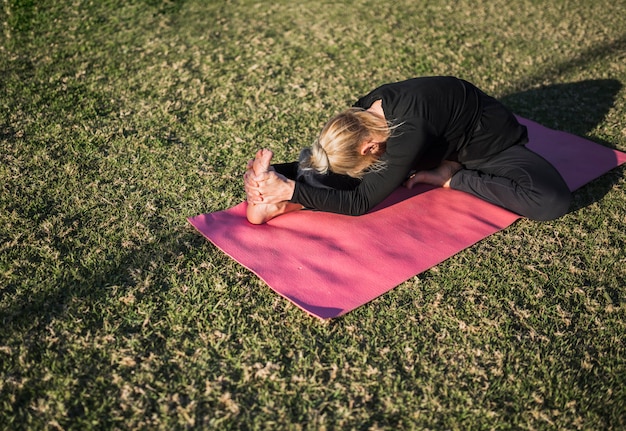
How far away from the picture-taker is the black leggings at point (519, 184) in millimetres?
3320

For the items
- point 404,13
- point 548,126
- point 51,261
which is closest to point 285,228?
point 51,261

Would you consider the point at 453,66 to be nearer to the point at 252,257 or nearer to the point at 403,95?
the point at 403,95

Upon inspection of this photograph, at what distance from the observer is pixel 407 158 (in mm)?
3074

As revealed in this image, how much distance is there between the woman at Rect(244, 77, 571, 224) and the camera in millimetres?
3090

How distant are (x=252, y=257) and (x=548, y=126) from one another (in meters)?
2.89

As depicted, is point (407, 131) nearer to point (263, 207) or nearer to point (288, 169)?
point (288, 169)

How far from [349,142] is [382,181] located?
0.29m

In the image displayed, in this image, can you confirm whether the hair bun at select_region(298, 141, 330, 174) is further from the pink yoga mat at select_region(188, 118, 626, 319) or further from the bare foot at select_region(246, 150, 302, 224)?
the pink yoga mat at select_region(188, 118, 626, 319)

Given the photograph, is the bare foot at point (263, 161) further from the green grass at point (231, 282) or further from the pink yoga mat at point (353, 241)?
the green grass at point (231, 282)

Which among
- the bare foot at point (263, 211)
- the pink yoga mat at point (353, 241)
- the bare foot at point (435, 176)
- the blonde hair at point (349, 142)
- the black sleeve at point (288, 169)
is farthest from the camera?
the bare foot at point (435, 176)

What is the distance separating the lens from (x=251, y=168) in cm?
320

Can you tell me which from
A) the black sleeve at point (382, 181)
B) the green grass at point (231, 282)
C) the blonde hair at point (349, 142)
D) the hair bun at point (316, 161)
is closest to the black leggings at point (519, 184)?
the green grass at point (231, 282)

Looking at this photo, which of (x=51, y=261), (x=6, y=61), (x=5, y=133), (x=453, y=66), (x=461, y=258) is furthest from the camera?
(x=453, y=66)

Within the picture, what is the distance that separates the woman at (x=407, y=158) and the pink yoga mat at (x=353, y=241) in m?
0.13
